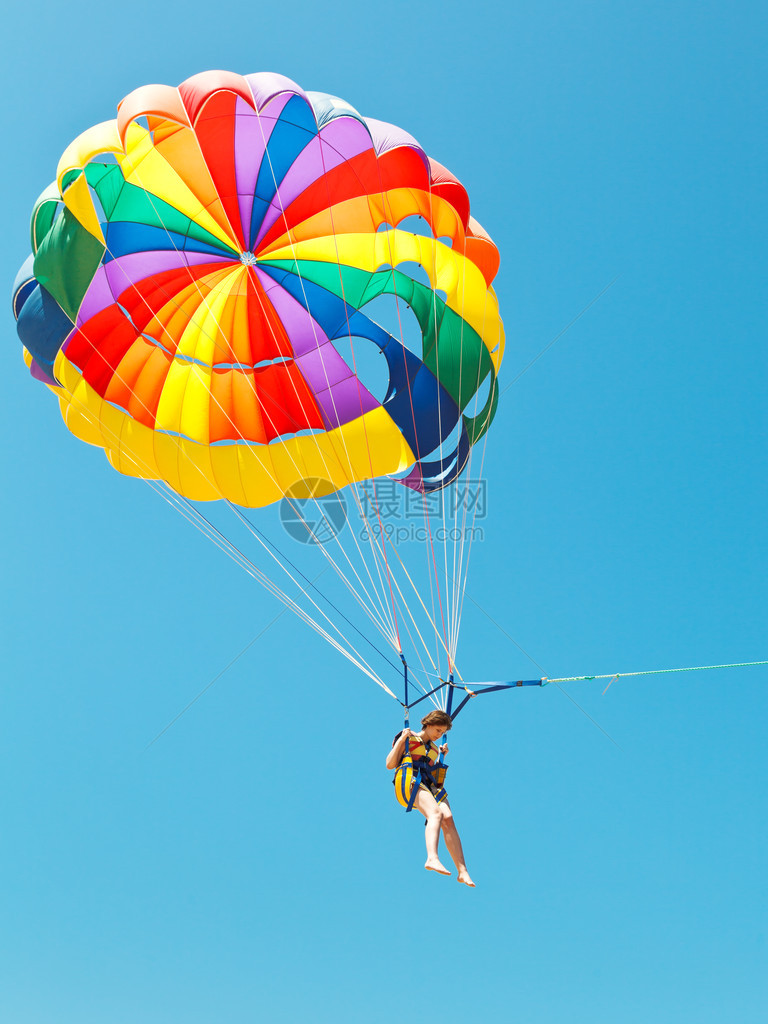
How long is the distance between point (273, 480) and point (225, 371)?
1.14 m

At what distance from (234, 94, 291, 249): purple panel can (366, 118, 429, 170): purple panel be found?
74 cm

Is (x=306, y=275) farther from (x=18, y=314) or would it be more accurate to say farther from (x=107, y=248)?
(x=18, y=314)

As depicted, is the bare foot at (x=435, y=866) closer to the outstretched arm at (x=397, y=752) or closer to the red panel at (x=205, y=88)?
the outstretched arm at (x=397, y=752)

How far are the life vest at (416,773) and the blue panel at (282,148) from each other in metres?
4.57

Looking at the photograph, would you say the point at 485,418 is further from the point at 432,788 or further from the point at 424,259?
the point at 432,788

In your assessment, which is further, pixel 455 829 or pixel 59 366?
pixel 59 366

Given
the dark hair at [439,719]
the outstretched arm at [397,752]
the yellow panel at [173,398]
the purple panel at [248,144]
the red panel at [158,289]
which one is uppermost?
the purple panel at [248,144]

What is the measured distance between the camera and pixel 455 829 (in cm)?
610

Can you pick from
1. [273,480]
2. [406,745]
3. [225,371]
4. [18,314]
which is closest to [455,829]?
[406,745]

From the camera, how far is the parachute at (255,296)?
7184 mm

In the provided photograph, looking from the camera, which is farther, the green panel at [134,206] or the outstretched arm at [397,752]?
the green panel at [134,206]

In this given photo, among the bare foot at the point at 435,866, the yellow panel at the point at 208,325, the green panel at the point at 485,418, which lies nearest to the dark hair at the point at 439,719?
the bare foot at the point at 435,866

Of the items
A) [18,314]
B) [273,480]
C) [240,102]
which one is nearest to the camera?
[240,102]

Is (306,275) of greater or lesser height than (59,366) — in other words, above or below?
above
